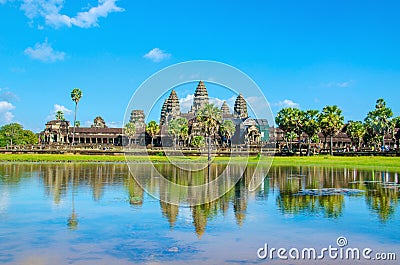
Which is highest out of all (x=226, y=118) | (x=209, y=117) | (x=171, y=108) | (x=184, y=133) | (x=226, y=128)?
(x=171, y=108)

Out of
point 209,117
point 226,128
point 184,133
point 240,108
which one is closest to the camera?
point 209,117

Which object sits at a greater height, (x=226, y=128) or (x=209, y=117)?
(x=209, y=117)

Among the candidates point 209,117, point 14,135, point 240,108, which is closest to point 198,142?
point 209,117

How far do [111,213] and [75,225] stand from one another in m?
2.55

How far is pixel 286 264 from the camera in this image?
36.0 feet

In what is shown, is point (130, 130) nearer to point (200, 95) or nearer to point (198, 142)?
point (200, 95)

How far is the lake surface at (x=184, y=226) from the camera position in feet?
38.5

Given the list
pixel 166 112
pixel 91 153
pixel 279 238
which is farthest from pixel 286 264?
pixel 166 112

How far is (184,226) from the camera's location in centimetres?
1542

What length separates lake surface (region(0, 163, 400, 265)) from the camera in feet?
38.5

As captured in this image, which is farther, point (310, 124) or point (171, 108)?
point (171, 108)

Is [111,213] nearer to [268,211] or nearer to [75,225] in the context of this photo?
[75,225]

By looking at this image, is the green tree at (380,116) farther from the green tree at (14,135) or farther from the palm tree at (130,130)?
the green tree at (14,135)

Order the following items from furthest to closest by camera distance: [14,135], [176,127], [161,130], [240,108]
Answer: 1. [240,108]
2. [161,130]
3. [14,135]
4. [176,127]
